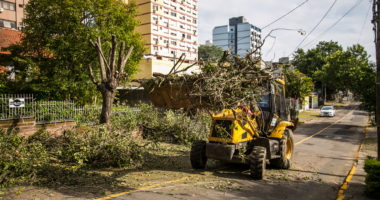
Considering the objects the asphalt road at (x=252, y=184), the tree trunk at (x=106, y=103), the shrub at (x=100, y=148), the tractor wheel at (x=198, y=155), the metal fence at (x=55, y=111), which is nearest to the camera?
the asphalt road at (x=252, y=184)

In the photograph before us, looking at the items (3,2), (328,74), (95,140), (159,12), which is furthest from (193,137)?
(159,12)

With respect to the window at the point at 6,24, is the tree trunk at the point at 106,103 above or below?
below

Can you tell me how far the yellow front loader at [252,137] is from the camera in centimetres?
746

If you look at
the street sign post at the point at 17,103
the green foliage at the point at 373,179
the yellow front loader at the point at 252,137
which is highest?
the street sign post at the point at 17,103

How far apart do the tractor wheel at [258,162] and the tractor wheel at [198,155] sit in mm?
1579

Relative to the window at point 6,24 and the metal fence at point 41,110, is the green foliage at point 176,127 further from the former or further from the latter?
the window at point 6,24

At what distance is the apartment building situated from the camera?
57094 mm

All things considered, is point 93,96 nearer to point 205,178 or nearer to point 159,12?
point 205,178

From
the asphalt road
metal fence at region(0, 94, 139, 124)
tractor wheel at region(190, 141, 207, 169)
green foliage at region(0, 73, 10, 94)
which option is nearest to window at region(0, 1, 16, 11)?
green foliage at region(0, 73, 10, 94)

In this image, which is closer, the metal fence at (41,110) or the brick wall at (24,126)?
Result: the brick wall at (24,126)

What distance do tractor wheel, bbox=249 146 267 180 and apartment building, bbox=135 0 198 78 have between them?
43.2m

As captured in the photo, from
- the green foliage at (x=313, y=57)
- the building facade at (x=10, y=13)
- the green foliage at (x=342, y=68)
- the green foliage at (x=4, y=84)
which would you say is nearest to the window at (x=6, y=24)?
the building facade at (x=10, y=13)

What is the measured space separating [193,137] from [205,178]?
5696 mm

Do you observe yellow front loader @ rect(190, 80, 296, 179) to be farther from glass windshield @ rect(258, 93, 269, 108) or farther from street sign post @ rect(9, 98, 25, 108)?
street sign post @ rect(9, 98, 25, 108)
